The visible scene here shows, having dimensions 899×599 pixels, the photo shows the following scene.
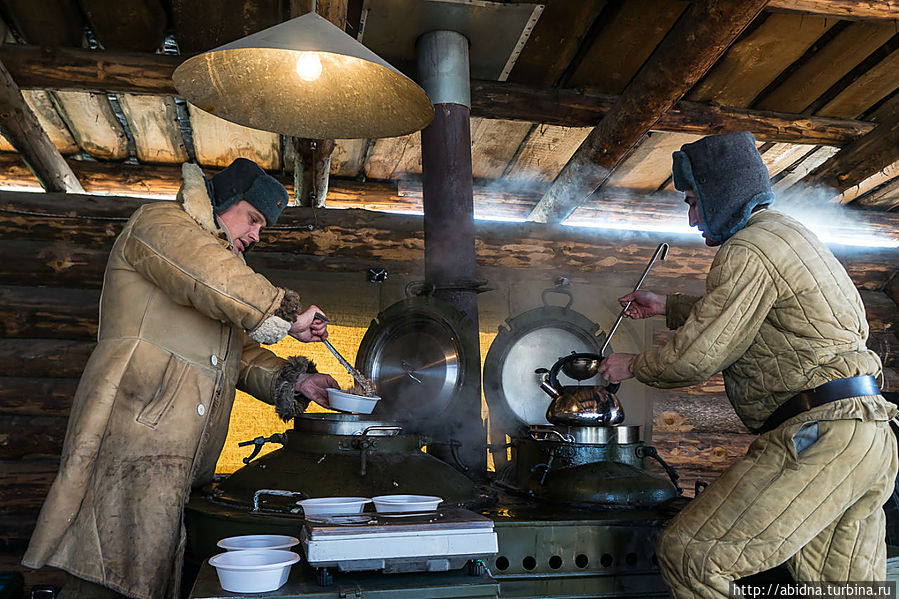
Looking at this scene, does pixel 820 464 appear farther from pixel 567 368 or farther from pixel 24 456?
pixel 24 456

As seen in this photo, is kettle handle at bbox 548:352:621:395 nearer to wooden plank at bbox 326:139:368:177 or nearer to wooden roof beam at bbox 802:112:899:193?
wooden plank at bbox 326:139:368:177

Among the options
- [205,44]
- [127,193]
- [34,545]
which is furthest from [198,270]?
[127,193]

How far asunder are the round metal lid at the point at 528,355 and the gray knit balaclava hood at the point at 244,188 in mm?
1866

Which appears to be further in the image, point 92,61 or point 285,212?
point 285,212

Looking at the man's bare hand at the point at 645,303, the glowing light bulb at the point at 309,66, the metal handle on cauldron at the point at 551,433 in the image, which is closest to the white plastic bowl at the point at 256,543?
the metal handle on cauldron at the point at 551,433

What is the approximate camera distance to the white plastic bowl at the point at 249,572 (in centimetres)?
181

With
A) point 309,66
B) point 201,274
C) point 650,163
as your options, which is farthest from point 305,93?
point 650,163

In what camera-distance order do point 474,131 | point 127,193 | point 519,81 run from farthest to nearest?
point 127,193, point 474,131, point 519,81

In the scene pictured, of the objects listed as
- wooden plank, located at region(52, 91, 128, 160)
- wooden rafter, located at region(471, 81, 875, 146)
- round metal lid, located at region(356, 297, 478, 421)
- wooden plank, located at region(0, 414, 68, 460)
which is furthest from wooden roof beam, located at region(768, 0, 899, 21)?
wooden plank, located at region(0, 414, 68, 460)

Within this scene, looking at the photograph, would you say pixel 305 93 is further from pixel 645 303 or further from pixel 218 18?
pixel 218 18

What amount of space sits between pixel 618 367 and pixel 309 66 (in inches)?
62.0

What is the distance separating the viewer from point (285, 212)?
5.11 m

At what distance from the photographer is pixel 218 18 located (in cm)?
424

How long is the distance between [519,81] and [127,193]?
3.27 m
